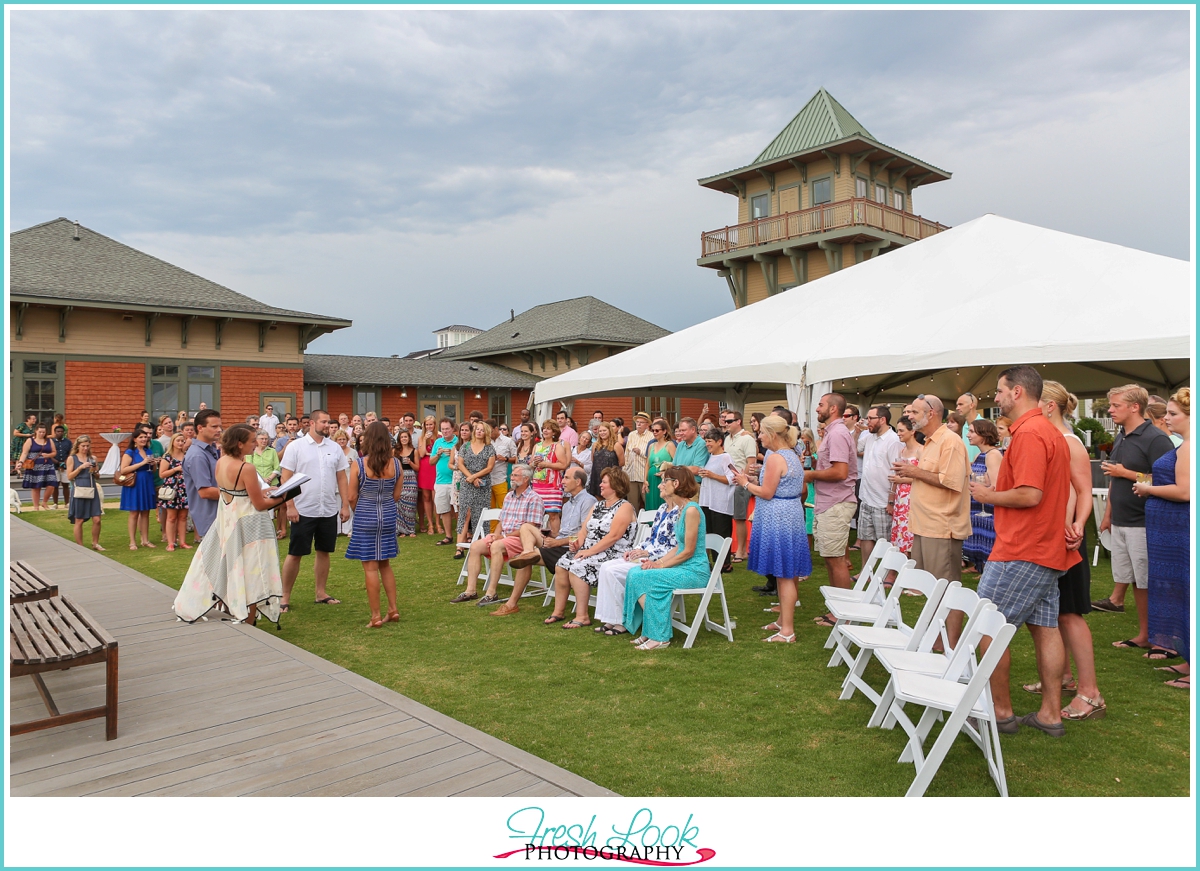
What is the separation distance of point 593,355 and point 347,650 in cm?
2502

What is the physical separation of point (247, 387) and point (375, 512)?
1849cm

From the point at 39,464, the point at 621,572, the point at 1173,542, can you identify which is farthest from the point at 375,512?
the point at 39,464

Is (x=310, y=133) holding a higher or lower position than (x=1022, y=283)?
higher

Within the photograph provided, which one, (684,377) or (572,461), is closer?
(572,461)

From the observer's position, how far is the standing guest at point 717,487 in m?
8.63

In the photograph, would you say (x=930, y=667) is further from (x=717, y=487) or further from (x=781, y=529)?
(x=717, y=487)

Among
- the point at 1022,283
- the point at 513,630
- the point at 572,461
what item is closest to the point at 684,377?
the point at 572,461

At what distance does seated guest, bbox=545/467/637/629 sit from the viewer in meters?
6.56

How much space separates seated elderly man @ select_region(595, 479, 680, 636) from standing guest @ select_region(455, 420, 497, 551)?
3.69 meters

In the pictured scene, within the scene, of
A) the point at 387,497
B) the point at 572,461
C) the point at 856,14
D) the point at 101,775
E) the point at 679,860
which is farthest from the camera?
the point at 572,461

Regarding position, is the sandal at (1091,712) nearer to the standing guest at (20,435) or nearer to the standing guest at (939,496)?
the standing guest at (939,496)

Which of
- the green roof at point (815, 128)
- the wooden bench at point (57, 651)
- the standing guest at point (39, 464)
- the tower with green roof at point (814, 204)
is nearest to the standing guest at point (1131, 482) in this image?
the wooden bench at point (57, 651)

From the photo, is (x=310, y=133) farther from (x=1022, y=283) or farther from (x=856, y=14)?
(x=1022, y=283)

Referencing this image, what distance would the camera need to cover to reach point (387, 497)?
638cm
